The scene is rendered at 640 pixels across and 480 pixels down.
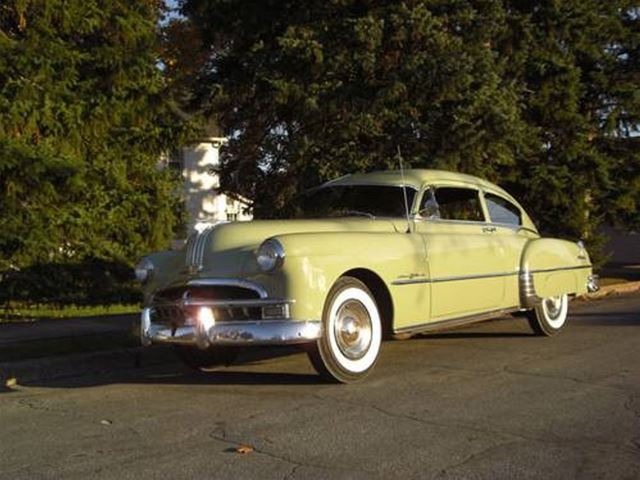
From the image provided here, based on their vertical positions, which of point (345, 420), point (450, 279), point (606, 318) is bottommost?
point (345, 420)

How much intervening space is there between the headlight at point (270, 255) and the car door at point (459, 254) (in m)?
1.84

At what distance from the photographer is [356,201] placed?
8961 millimetres

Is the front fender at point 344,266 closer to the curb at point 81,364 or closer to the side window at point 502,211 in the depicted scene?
the side window at point 502,211

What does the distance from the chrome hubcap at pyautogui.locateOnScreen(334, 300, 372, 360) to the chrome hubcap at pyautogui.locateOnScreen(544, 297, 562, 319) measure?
11.5 ft

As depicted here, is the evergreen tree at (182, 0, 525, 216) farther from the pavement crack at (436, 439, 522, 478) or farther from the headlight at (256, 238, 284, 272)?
the pavement crack at (436, 439, 522, 478)

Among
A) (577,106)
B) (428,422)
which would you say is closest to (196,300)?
(428,422)

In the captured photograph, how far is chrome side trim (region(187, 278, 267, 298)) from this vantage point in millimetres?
6906

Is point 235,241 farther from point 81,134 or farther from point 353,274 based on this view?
point 81,134

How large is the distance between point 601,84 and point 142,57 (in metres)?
9.60

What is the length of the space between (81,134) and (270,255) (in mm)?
7072

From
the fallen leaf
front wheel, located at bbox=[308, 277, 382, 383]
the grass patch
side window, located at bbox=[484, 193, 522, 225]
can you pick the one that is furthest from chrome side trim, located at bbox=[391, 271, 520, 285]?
the grass patch

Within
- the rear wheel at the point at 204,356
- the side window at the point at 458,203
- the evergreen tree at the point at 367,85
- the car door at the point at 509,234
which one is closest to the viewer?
the rear wheel at the point at 204,356

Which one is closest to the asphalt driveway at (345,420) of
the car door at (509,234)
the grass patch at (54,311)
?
the car door at (509,234)

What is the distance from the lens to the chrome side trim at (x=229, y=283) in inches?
272
